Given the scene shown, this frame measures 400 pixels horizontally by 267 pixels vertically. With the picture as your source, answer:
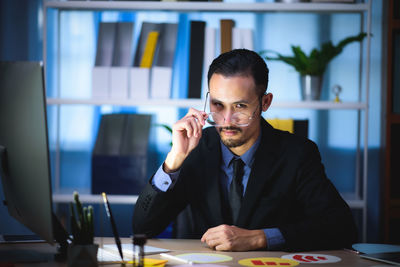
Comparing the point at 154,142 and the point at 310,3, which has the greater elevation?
the point at 310,3

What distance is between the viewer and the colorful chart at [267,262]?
1188mm

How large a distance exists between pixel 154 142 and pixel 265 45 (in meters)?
0.89

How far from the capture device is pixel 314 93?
2.71 metres

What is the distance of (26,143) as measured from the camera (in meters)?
0.99

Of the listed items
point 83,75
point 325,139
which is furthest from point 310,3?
point 83,75

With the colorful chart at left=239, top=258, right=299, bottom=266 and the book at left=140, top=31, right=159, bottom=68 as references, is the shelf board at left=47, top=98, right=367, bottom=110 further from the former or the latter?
the colorful chart at left=239, top=258, right=299, bottom=266

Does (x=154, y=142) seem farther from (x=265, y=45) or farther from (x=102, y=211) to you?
(x=102, y=211)

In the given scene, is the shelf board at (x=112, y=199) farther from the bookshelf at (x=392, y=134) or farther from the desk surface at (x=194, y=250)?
the desk surface at (x=194, y=250)

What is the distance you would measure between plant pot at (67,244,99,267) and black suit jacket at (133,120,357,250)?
0.57 meters

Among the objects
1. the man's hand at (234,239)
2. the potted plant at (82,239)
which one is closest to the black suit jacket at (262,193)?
the man's hand at (234,239)

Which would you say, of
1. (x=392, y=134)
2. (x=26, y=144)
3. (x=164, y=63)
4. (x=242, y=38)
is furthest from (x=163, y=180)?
(x=392, y=134)

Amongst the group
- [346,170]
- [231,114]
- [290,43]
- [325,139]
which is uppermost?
[290,43]

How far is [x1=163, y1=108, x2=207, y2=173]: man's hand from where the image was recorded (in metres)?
→ 1.66

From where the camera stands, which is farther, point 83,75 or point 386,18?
point 83,75
